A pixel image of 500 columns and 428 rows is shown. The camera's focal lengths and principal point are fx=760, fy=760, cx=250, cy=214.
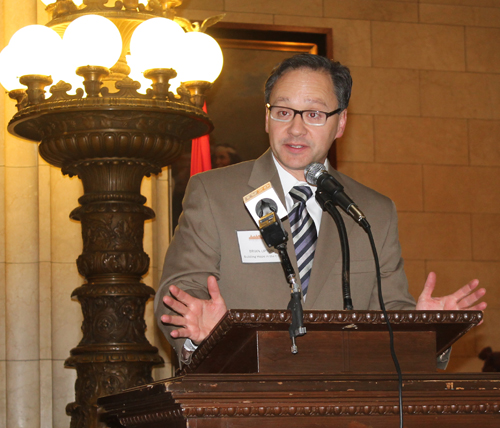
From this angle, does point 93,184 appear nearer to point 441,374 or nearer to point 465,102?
point 441,374

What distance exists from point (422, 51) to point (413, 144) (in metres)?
0.83

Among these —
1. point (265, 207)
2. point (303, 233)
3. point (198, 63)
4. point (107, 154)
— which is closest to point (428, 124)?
point (198, 63)

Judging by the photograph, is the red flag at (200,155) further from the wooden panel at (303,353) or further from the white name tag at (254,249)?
the wooden panel at (303,353)

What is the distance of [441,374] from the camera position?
1761mm

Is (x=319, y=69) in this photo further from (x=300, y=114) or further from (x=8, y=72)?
(x=8, y=72)

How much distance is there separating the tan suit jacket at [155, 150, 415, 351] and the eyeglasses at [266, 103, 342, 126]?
7.2 inches

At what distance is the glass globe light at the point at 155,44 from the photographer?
4082 millimetres

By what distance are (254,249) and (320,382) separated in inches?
37.3

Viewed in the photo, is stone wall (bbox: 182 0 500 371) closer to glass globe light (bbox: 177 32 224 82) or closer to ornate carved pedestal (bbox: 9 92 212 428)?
glass globe light (bbox: 177 32 224 82)

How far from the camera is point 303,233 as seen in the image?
8.65ft

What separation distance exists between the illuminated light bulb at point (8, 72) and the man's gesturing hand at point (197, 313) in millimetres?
2726

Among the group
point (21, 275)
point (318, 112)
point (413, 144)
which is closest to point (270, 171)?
point (318, 112)

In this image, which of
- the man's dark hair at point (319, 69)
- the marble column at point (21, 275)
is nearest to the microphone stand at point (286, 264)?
the man's dark hair at point (319, 69)

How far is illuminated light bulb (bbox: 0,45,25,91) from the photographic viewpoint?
13.9 ft
